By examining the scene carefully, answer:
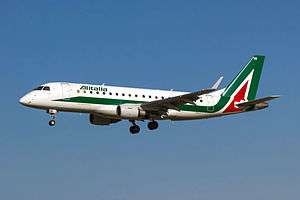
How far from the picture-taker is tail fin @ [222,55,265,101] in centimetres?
8069

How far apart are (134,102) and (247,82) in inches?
611

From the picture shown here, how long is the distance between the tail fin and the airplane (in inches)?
7.4

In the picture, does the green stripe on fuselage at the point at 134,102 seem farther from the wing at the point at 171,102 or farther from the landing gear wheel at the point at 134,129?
the landing gear wheel at the point at 134,129

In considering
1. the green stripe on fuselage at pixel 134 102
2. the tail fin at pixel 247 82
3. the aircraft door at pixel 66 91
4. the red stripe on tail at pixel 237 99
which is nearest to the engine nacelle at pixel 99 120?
the green stripe on fuselage at pixel 134 102

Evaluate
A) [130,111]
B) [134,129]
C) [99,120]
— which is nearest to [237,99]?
[134,129]

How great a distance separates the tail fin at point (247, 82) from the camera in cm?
8069

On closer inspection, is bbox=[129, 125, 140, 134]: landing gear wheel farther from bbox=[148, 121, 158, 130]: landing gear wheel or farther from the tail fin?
the tail fin

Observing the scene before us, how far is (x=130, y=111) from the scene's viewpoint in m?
71.9

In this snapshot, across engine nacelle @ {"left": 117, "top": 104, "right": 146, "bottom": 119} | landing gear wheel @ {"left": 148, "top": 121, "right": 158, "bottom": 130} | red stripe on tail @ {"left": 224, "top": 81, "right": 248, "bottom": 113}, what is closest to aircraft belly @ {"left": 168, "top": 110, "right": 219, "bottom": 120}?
landing gear wheel @ {"left": 148, "top": 121, "right": 158, "bottom": 130}

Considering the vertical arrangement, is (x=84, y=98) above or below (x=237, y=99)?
below

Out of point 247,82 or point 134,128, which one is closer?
point 134,128

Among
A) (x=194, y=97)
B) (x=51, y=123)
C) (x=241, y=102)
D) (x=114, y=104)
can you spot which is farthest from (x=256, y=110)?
(x=51, y=123)

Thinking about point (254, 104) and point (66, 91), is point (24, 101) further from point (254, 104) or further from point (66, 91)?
point (254, 104)

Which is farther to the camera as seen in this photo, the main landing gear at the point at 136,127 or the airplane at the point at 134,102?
the main landing gear at the point at 136,127
